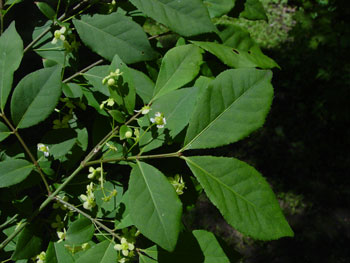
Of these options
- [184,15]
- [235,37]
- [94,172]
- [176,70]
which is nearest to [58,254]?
[94,172]

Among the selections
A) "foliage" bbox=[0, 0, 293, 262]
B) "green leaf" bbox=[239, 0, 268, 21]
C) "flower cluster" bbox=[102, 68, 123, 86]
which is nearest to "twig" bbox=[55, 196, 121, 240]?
"foliage" bbox=[0, 0, 293, 262]

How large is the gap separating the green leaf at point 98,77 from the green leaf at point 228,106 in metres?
0.28

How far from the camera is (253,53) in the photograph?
119 cm

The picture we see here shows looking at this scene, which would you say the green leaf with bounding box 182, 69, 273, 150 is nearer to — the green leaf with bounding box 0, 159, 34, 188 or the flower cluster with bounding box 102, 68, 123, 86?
the flower cluster with bounding box 102, 68, 123, 86

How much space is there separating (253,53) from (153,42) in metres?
0.33

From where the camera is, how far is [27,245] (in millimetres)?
948

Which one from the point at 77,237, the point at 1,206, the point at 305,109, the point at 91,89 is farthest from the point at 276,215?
the point at 305,109

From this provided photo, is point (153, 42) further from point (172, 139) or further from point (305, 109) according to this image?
point (305, 109)

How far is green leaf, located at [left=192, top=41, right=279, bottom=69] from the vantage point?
1.04m

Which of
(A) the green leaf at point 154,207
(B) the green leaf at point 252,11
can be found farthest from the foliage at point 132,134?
(B) the green leaf at point 252,11

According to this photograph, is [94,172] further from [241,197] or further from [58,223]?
[241,197]

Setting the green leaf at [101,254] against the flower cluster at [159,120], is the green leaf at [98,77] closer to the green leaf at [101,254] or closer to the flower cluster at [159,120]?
the flower cluster at [159,120]

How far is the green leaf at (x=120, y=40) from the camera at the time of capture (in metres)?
1.02

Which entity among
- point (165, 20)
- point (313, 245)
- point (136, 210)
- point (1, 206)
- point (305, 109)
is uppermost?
point (165, 20)
